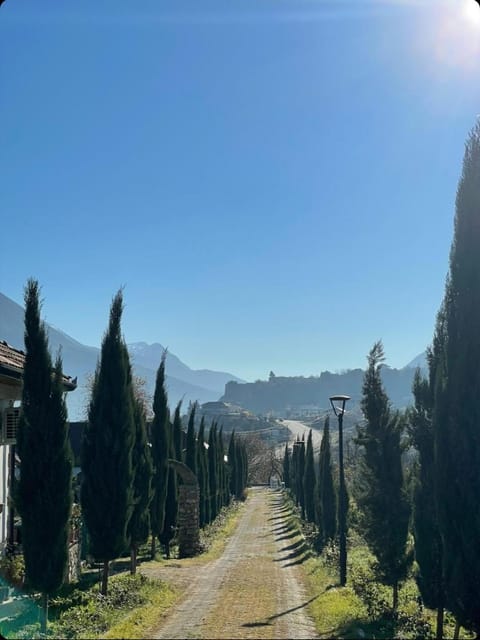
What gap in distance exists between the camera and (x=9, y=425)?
403 inches

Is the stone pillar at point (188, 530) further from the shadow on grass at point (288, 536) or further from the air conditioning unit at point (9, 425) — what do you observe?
the air conditioning unit at point (9, 425)

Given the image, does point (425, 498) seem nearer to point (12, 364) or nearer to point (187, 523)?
point (12, 364)

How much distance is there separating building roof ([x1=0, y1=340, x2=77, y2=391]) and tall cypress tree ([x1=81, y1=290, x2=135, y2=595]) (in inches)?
26.8

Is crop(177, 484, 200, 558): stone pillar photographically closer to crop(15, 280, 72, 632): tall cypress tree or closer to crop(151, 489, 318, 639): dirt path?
crop(151, 489, 318, 639): dirt path

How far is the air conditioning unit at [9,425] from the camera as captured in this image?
32.8ft

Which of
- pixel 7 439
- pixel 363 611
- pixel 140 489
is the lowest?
pixel 363 611

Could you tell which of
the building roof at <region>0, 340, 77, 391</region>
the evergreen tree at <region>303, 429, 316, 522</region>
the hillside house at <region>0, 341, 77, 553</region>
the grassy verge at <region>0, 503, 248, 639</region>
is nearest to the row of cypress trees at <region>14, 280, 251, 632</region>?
the grassy verge at <region>0, 503, 248, 639</region>

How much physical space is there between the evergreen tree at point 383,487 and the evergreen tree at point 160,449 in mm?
7997

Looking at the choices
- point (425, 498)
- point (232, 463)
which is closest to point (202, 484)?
point (425, 498)

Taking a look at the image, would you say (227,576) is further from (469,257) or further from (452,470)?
(469,257)

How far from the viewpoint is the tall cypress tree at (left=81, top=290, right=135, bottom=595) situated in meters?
10.4

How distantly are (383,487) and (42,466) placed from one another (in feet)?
20.4

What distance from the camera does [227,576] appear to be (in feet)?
45.5

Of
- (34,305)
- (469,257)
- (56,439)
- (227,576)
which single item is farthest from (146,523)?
(469,257)
